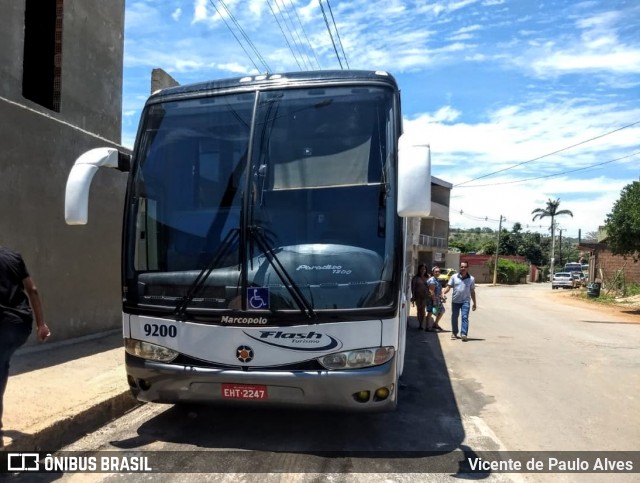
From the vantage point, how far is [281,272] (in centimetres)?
420

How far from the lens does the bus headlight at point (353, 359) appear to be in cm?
415

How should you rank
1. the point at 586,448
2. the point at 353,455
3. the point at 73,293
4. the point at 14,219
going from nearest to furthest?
the point at 353,455 → the point at 586,448 → the point at 14,219 → the point at 73,293

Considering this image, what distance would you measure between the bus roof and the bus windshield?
74 mm

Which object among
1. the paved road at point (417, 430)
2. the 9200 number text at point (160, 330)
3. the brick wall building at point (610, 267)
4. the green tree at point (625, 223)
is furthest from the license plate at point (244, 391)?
the brick wall building at point (610, 267)

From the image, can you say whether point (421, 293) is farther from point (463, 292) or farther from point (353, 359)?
point (353, 359)

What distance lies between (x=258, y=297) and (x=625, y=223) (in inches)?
746

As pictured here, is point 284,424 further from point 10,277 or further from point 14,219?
point 14,219

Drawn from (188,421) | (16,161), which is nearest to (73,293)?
(16,161)

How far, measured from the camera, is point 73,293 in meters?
8.14

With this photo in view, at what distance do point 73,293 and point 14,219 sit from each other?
5.52 feet

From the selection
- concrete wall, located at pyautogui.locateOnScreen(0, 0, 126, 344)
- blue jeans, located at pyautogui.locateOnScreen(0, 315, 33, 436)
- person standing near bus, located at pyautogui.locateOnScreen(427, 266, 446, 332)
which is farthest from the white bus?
person standing near bus, located at pyautogui.locateOnScreen(427, 266, 446, 332)

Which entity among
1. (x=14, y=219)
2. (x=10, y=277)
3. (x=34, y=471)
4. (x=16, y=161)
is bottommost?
(x=34, y=471)

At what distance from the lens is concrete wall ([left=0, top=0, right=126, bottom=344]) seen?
6.91 m

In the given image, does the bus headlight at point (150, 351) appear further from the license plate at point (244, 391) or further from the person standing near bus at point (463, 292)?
the person standing near bus at point (463, 292)
